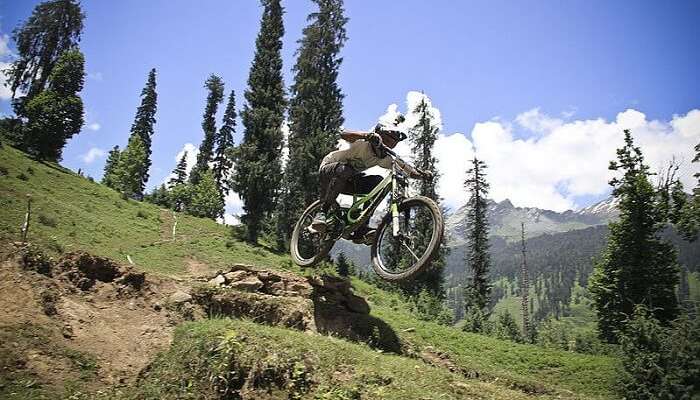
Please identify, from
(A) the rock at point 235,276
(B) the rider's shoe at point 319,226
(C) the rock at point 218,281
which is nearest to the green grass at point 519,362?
(B) the rider's shoe at point 319,226

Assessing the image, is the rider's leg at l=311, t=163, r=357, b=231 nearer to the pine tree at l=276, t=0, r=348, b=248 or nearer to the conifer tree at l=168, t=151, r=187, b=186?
the pine tree at l=276, t=0, r=348, b=248

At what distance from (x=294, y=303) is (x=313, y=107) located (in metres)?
22.7

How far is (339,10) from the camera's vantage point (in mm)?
32531

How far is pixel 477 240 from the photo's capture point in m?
37.3

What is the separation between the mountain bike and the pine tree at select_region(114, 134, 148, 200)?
158 ft

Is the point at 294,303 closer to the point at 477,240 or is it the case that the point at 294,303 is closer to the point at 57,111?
the point at 477,240

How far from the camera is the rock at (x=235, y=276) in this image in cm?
1091

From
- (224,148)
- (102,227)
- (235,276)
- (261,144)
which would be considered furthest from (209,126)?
(235,276)

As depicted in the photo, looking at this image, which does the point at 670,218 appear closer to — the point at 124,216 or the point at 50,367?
the point at 50,367

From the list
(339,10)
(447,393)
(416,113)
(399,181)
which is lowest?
(447,393)

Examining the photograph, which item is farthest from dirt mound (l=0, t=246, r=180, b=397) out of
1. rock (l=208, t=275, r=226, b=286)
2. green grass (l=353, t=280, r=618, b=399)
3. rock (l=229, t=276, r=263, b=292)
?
green grass (l=353, t=280, r=618, b=399)

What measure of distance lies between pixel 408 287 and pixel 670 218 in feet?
56.1

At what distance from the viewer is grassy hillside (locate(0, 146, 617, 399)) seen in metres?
7.04

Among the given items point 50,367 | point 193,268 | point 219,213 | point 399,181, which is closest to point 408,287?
point 193,268
